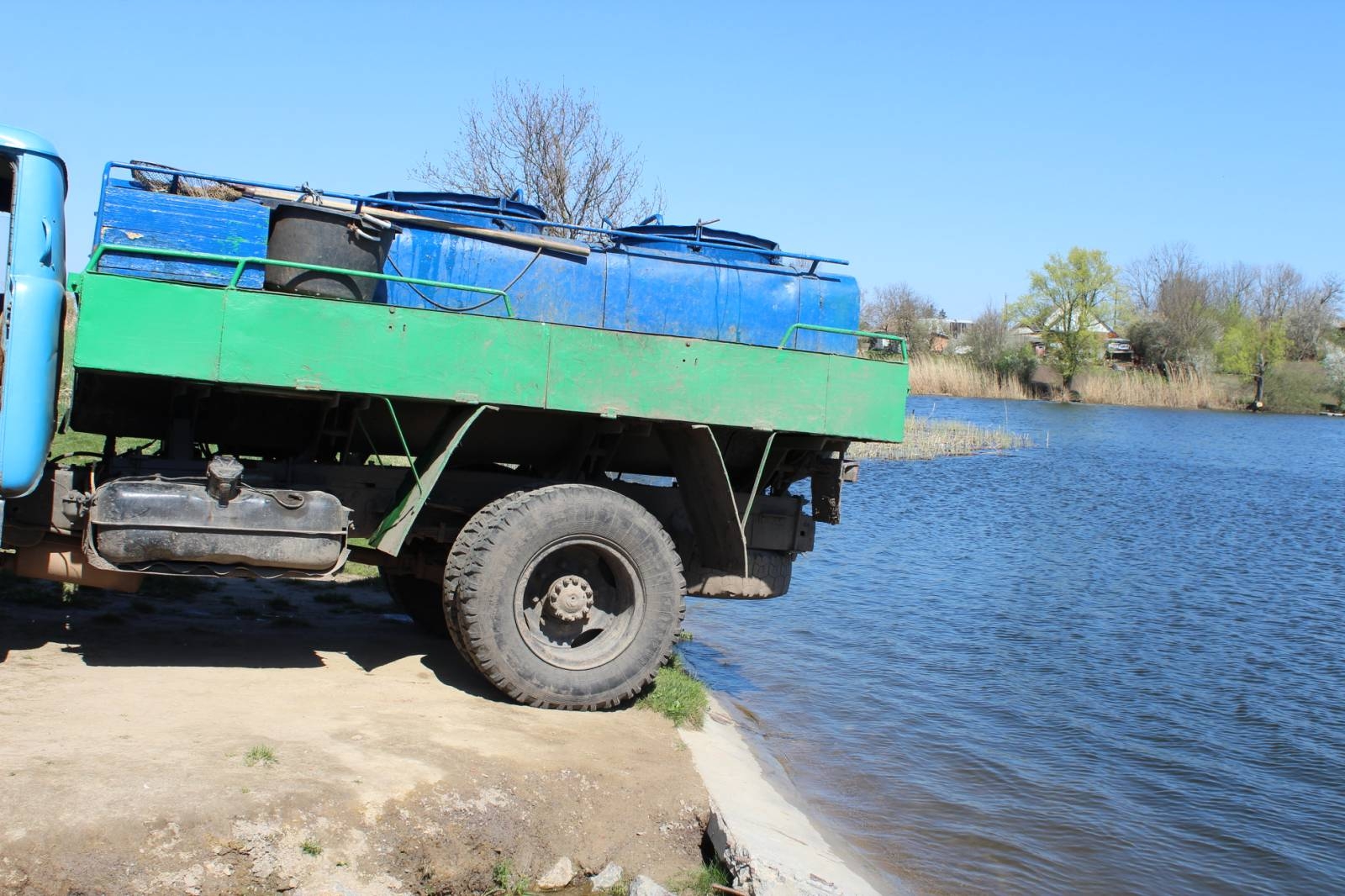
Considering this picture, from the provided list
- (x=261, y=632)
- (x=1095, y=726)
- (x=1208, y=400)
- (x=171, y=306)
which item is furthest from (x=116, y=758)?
(x=1208, y=400)

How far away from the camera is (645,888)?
4.79 metres

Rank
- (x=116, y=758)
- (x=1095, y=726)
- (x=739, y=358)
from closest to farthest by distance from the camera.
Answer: (x=116, y=758)
(x=739, y=358)
(x=1095, y=726)

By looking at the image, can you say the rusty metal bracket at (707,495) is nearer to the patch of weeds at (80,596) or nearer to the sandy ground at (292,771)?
the sandy ground at (292,771)

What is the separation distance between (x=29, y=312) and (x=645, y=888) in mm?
3962

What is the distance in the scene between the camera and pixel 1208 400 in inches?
2416

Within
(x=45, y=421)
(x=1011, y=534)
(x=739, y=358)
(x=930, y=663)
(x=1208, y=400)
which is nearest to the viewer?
(x=45, y=421)

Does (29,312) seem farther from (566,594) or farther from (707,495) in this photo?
(707,495)

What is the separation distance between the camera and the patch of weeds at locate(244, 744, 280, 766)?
16.5 feet

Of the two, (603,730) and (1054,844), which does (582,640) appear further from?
(1054,844)

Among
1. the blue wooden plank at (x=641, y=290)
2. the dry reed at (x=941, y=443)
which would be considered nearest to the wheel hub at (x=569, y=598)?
the blue wooden plank at (x=641, y=290)

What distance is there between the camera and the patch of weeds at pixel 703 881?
16.3 ft

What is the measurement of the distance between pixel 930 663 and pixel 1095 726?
6.25ft

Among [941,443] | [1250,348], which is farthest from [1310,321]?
[941,443]

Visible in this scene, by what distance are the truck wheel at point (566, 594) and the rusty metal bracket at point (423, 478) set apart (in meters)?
0.31
